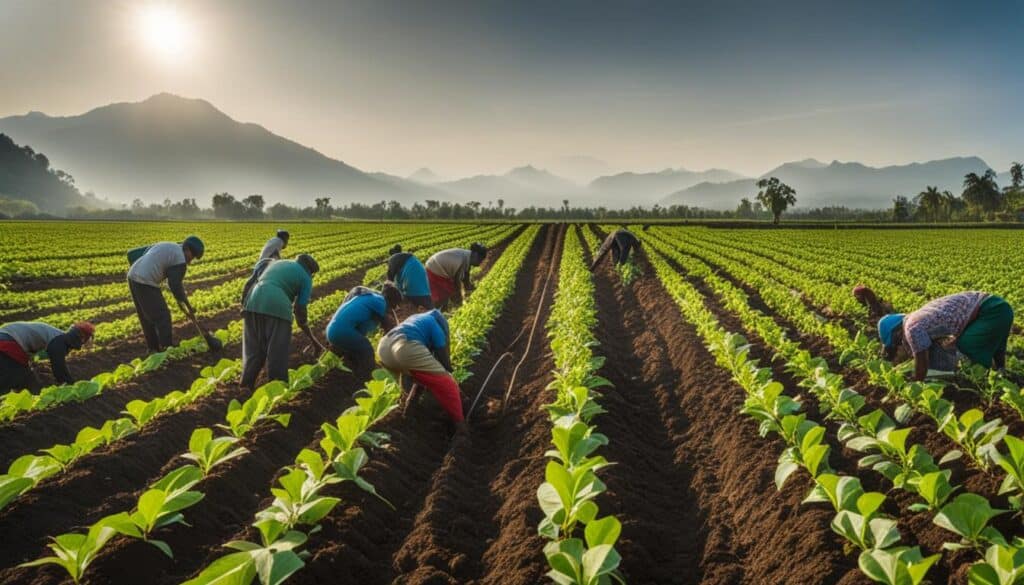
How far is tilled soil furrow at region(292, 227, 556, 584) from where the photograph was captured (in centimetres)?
367

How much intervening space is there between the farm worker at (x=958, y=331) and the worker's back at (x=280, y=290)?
6.81 metres

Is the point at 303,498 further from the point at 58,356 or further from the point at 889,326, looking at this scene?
the point at 889,326

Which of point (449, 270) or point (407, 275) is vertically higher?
point (407, 275)

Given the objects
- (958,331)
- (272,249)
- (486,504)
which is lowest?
(486,504)

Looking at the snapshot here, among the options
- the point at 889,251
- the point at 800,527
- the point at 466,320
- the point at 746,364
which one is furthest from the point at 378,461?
the point at 889,251

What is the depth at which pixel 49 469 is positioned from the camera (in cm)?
423

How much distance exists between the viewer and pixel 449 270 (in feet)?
34.8

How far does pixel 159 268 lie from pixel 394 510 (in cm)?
620

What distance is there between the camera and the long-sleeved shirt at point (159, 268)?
8469 mm

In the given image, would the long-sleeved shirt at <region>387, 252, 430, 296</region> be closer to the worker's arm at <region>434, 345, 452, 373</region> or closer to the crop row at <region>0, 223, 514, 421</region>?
the worker's arm at <region>434, 345, 452, 373</region>

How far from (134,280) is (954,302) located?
1016 cm

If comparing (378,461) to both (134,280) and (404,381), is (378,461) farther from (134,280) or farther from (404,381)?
(134,280)

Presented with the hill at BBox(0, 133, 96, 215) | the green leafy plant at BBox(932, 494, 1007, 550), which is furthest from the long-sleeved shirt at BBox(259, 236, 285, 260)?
the hill at BBox(0, 133, 96, 215)

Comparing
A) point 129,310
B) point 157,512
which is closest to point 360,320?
point 157,512
